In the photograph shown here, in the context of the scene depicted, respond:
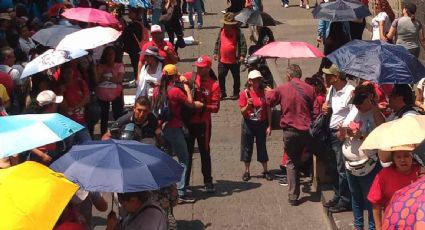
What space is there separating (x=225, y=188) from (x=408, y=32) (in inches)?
176

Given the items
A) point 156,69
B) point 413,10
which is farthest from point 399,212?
point 413,10

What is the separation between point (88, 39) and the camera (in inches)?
458

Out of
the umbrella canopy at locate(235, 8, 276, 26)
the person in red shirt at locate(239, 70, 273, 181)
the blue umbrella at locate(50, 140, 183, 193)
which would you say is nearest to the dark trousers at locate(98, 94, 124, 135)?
the person in red shirt at locate(239, 70, 273, 181)

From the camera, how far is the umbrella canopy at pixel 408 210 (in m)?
4.25

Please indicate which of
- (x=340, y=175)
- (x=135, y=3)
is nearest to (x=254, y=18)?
(x=135, y=3)

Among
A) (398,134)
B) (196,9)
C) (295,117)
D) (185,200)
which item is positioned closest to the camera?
(398,134)

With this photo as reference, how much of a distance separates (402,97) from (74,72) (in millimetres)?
4692

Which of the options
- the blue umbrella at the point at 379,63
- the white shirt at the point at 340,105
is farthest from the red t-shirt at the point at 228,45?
the blue umbrella at the point at 379,63

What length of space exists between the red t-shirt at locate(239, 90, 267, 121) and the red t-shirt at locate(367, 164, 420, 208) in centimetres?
391

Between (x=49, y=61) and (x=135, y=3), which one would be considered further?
(x=135, y=3)

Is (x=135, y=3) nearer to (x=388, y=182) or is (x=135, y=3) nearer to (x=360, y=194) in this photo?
(x=360, y=194)

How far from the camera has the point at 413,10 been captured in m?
13.3

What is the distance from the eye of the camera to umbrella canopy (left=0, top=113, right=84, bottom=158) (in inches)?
260

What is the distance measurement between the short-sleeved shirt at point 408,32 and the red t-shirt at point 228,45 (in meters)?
2.79
